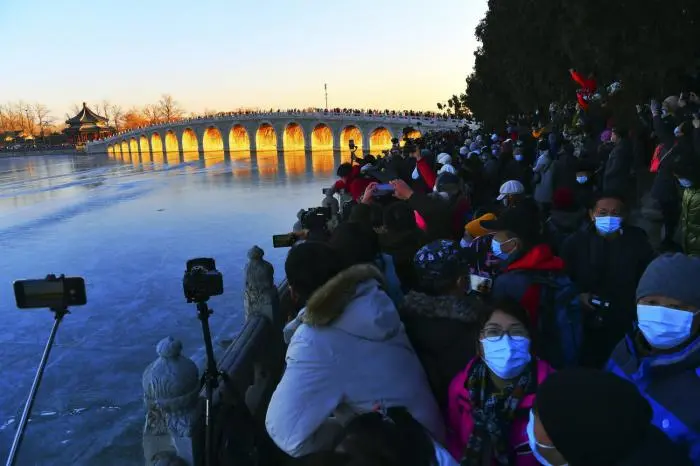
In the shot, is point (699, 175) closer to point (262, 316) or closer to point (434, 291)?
point (434, 291)

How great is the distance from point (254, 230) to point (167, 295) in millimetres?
6814

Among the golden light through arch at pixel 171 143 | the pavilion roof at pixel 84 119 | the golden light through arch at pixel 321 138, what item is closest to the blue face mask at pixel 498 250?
the golden light through arch at pixel 321 138

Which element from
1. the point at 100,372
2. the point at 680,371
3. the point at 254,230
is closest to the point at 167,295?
the point at 100,372

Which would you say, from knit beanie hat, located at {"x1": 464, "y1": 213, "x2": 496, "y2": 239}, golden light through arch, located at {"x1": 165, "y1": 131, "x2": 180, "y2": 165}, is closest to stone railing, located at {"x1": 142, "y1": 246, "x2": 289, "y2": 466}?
knit beanie hat, located at {"x1": 464, "y1": 213, "x2": 496, "y2": 239}

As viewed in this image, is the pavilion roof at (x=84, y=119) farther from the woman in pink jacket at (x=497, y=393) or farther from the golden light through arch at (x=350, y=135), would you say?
the woman in pink jacket at (x=497, y=393)

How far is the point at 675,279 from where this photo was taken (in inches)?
75.9

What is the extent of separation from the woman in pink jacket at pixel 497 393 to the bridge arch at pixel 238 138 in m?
80.9

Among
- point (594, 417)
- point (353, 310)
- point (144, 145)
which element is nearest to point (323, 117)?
point (144, 145)

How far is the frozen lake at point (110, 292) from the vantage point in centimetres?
641

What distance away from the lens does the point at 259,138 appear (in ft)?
258

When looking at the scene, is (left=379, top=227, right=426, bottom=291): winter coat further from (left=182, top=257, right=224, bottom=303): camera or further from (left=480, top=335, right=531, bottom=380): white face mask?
(left=480, top=335, right=531, bottom=380): white face mask

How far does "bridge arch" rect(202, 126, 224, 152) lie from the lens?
8144 cm

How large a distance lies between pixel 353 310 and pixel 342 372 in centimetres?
22

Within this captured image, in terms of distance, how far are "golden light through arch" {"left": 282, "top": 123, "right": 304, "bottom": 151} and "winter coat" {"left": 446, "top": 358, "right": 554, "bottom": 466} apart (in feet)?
245
